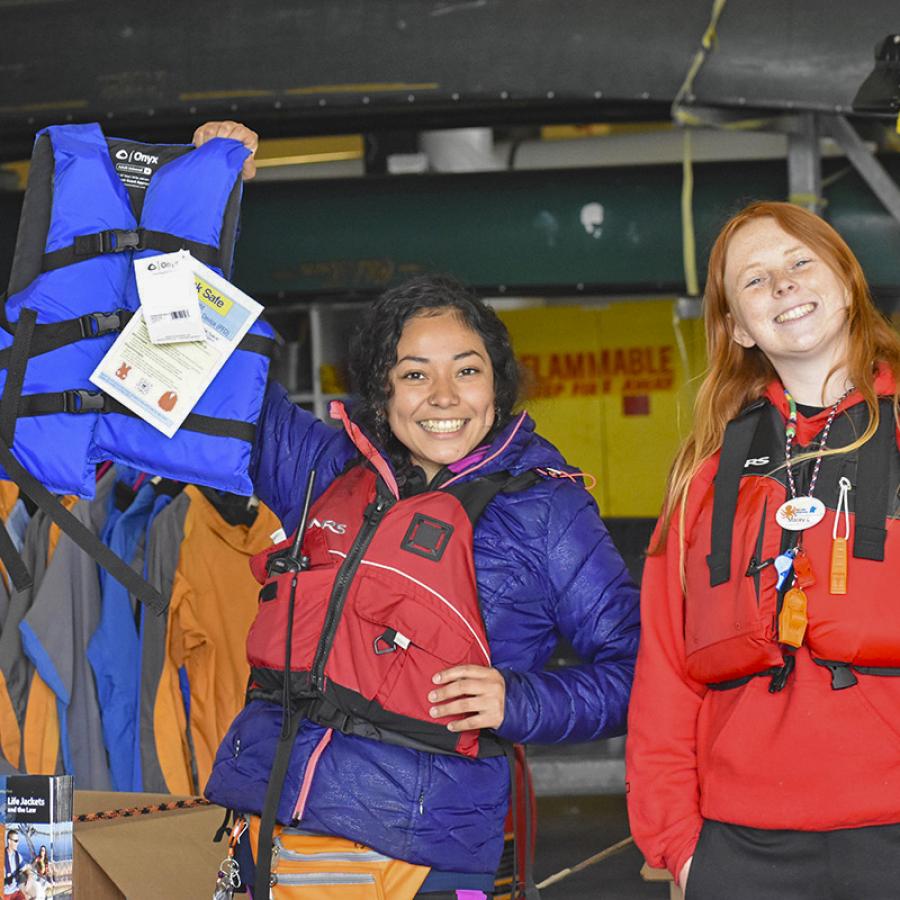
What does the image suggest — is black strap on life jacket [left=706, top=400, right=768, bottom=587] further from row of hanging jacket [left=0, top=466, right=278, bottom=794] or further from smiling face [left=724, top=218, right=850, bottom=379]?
row of hanging jacket [left=0, top=466, right=278, bottom=794]

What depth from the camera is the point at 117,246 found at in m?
3.09

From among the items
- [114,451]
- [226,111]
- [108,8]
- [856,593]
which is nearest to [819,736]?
[856,593]

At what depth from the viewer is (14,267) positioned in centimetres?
310

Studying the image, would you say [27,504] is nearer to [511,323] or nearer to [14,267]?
[14,267]

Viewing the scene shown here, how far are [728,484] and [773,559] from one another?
0.58ft

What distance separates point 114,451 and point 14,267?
18.9 inches

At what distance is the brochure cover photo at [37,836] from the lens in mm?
2771

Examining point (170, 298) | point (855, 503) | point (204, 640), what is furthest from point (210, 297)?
point (204, 640)

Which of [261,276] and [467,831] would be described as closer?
[467,831]

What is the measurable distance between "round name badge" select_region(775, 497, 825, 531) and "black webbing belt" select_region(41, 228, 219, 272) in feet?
4.74

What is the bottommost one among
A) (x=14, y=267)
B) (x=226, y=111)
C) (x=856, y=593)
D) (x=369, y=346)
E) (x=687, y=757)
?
(x=687, y=757)

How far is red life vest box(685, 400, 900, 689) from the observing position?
2.13 m

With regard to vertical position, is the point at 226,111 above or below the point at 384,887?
above

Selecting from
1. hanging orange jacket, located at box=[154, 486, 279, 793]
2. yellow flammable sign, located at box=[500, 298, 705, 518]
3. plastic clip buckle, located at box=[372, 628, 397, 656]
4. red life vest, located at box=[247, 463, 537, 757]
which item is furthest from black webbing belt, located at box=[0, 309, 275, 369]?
yellow flammable sign, located at box=[500, 298, 705, 518]
